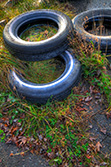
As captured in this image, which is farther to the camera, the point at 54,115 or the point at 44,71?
the point at 44,71

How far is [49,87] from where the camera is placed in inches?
104

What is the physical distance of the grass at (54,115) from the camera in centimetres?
231

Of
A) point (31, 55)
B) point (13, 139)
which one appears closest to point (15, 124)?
point (13, 139)

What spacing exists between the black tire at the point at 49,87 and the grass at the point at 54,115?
0.44 ft

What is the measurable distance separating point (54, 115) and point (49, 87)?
515 millimetres

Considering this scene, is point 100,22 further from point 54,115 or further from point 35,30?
point 54,115

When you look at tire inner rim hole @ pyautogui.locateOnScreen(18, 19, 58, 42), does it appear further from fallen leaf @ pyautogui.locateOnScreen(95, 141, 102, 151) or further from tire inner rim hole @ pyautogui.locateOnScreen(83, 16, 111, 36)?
fallen leaf @ pyautogui.locateOnScreen(95, 141, 102, 151)

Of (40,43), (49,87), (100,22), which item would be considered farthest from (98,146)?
(100,22)

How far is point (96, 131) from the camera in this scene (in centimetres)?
247

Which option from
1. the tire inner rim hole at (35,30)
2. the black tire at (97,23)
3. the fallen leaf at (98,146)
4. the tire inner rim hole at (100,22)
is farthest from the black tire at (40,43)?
the fallen leaf at (98,146)

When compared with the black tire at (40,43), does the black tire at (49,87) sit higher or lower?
lower

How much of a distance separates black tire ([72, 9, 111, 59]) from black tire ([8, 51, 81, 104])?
1.99 feet

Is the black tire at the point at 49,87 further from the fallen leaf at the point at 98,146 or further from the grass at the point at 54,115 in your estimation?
the fallen leaf at the point at 98,146

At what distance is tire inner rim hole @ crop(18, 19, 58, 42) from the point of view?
3525 millimetres
